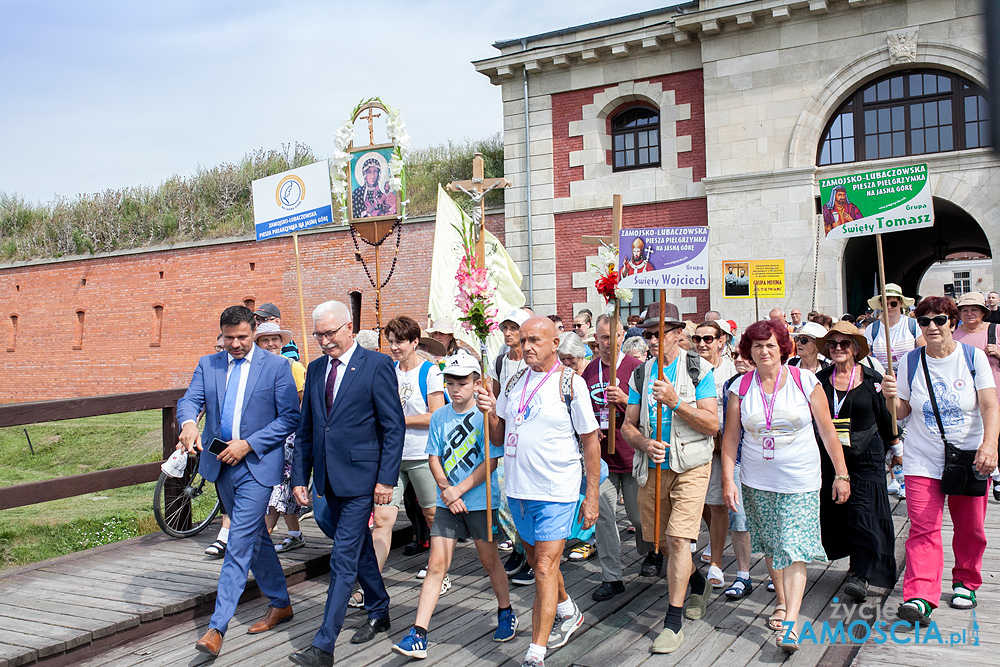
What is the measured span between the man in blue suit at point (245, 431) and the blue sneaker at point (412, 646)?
110cm

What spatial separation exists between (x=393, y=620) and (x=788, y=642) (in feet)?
8.79

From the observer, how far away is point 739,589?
611cm

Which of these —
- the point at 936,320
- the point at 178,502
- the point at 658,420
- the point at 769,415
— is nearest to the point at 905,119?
the point at 936,320

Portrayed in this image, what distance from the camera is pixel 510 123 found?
20.1m

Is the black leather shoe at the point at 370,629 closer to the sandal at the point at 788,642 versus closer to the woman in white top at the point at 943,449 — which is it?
the sandal at the point at 788,642

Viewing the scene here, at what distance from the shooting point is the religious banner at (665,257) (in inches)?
230

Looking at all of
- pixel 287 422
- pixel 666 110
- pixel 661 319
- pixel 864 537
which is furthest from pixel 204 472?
pixel 666 110

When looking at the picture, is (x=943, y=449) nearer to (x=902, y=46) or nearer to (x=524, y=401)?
(x=524, y=401)

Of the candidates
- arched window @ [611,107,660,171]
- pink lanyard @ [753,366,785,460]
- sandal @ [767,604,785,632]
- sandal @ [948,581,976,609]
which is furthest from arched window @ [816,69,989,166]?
sandal @ [767,604,785,632]

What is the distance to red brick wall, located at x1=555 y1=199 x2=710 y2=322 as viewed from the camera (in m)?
18.2

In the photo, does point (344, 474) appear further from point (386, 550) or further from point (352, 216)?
point (352, 216)

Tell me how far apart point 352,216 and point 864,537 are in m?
6.79

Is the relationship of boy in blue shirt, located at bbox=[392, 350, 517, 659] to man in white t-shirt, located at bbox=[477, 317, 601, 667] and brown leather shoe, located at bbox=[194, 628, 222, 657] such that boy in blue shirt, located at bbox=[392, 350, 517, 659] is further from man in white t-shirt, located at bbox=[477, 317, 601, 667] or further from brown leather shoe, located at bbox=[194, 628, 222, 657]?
brown leather shoe, located at bbox=[194, 628, 222, 657]

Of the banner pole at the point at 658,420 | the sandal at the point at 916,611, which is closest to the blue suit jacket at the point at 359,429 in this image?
the banner pole at the point at 658,420
